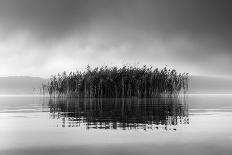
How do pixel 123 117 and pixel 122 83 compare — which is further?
pixel 122 83

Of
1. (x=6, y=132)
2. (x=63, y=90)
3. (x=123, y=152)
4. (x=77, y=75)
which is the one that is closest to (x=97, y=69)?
(x=77, y=75)

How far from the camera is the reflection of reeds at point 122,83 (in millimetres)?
127000

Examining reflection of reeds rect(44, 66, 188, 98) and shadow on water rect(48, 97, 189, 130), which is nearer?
shadow on water rect(48, 97, 189, 130)

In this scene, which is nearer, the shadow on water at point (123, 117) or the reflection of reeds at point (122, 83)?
the shadow on water at point (123, 117)

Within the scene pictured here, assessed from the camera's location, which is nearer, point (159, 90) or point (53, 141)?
point (53, 141)

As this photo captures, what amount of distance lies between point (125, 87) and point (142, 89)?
19.1 ft

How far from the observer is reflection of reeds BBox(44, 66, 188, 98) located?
12700cm

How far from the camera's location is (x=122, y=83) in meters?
125

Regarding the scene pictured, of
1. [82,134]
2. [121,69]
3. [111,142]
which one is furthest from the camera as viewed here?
[121,69]

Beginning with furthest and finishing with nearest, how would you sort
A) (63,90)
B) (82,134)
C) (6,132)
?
(63,90) → (6,132) → (82,134)

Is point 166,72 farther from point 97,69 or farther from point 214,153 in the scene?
point 214,153

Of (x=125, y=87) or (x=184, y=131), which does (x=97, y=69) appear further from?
(x=184, y=131)

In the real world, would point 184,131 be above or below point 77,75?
below

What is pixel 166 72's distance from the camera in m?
136
